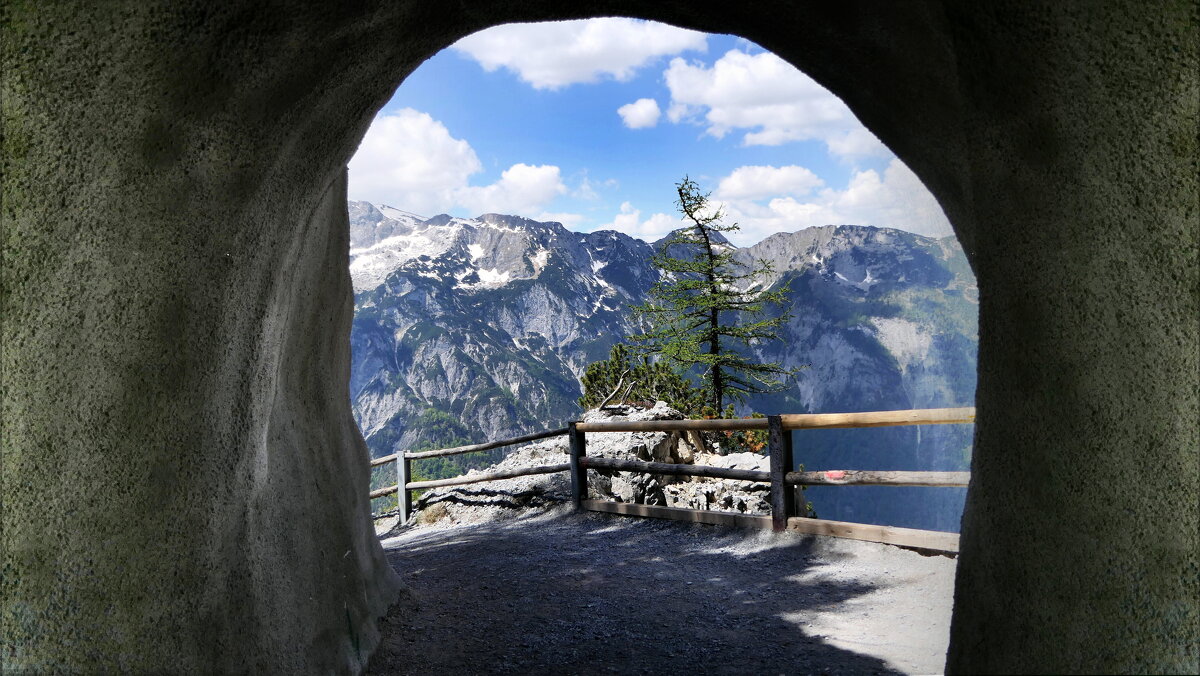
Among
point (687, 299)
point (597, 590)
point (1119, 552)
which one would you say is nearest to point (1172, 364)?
point (1119, 552)

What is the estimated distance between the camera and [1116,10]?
182cm

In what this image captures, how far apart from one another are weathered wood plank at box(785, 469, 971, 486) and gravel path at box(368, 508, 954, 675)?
1.55 feet

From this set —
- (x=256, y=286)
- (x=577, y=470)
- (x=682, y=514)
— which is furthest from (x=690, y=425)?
(x=256, y=286)

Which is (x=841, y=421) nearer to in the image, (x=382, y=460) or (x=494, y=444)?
(x=494, y=444)

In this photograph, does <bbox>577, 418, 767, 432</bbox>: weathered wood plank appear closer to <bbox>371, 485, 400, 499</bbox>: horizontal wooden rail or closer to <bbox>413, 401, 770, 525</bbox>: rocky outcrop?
<bbox>413, 401, 770, 525</bbox>: rocky outcrop

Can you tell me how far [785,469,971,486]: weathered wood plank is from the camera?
5.39 metres

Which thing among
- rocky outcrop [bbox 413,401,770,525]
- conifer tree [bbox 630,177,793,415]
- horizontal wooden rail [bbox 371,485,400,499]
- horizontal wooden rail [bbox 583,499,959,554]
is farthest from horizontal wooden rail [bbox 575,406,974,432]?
conifer tree [bbox 630,177,793,415]

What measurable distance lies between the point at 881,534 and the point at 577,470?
403 centimetres

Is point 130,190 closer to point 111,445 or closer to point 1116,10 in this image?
point 111,445

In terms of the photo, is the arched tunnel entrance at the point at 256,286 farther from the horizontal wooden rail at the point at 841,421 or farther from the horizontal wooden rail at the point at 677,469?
the horizontal wooden rail at the point at 677,469

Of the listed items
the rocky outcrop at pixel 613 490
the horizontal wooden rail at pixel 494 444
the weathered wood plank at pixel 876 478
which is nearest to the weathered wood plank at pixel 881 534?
the weathered wood plank at pixel 876 478

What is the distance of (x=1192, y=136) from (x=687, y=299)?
29675 millimetres

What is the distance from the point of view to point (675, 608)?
5254 mm

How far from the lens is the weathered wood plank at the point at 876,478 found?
5.39 meters
